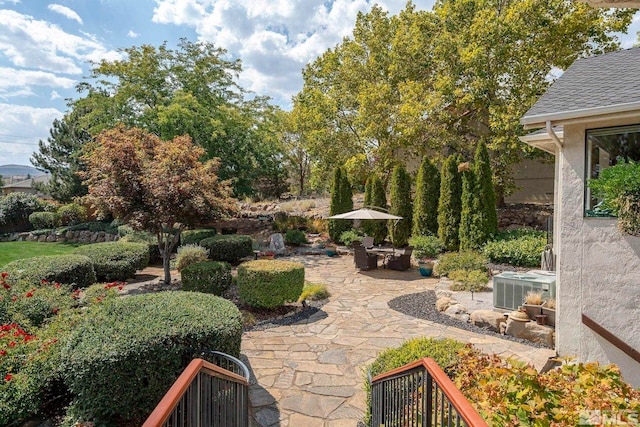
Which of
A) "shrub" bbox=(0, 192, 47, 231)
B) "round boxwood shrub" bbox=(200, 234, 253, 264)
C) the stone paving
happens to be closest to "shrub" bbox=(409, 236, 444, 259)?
the stone paving

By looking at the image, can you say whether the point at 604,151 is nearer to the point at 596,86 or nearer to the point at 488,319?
the point at 596,86

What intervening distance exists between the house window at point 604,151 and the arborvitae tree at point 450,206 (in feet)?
27.8

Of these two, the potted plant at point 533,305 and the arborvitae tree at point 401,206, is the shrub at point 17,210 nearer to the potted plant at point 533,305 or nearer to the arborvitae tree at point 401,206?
the arborvitae tree at point 401,206

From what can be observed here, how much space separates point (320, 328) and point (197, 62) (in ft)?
53.2

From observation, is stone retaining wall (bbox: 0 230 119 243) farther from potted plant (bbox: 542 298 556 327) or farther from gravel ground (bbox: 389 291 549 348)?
potted plant (bbox: 542 298 556 327)

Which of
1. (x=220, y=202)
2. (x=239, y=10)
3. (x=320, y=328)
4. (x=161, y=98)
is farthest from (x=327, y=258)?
(x=161, y=98)

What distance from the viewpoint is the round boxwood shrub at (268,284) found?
720 centimetres

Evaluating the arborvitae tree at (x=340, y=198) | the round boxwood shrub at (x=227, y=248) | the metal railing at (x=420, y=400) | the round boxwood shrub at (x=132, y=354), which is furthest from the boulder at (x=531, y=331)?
the arborvitae tree at (x=340, y=198)

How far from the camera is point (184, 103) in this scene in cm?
1524

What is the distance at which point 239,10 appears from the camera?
9641 mm

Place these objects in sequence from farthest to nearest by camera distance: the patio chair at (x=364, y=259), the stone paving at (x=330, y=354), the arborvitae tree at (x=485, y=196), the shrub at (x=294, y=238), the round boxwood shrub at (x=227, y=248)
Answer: the shrub at (x=294, y=238) < the round boxwood shrub at (x=227, y=248) < the arborvitae tree at (x=485, y=196) < the patio chair at (x=364, y=259) < the stone paving at (x=330, y=354)

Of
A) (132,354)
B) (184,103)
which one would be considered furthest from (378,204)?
(132,354)

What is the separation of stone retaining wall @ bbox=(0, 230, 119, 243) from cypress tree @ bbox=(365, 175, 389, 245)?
1452 cm

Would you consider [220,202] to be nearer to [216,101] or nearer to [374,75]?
[216,101]
